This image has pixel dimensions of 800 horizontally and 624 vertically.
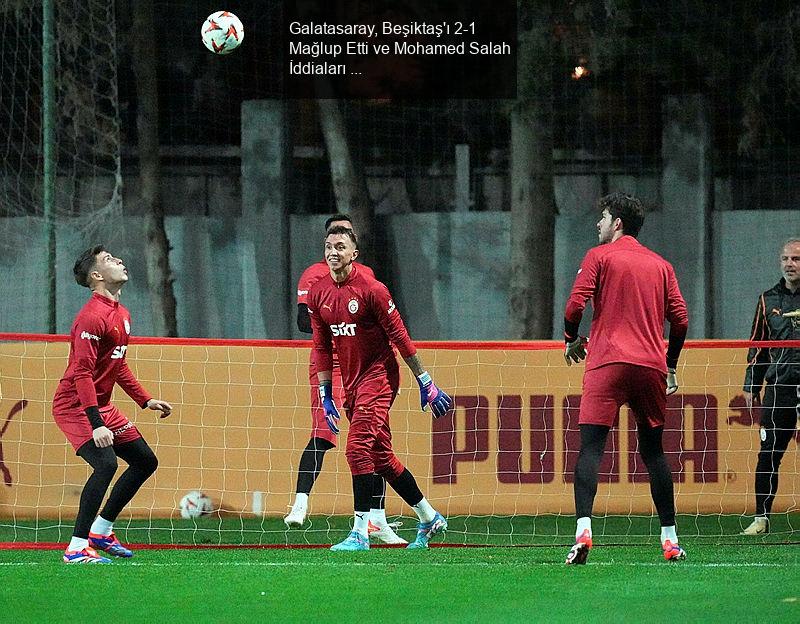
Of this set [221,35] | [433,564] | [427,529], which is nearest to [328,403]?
[427,529]

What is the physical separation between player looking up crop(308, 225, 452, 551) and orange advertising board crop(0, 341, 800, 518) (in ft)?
6.63

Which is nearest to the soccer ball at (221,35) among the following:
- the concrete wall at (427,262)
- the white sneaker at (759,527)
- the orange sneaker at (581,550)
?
the concrete wall at (427,262)

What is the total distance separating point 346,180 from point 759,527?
735 cm

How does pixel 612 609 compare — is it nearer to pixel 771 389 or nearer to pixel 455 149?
pixel 771 389

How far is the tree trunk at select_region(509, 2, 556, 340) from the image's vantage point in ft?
49.3

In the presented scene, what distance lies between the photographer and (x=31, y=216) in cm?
1499

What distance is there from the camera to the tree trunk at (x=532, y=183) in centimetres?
1502

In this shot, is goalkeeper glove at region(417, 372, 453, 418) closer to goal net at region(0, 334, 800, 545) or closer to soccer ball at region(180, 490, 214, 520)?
goal net at region(0, 334, 800, 545)

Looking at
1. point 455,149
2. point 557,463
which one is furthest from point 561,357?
point 455,149

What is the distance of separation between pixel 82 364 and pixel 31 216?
298 inches

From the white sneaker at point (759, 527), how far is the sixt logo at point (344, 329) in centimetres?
315

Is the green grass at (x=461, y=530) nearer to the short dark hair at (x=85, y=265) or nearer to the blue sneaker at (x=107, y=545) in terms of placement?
the blue sneaker at (x=107, y=545)

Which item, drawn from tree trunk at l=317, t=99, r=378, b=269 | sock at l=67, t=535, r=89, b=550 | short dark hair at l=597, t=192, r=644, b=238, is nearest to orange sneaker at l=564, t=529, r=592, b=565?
short dark hair at l=597, t=192, r=644, b=238

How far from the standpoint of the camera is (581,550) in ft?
23.9
